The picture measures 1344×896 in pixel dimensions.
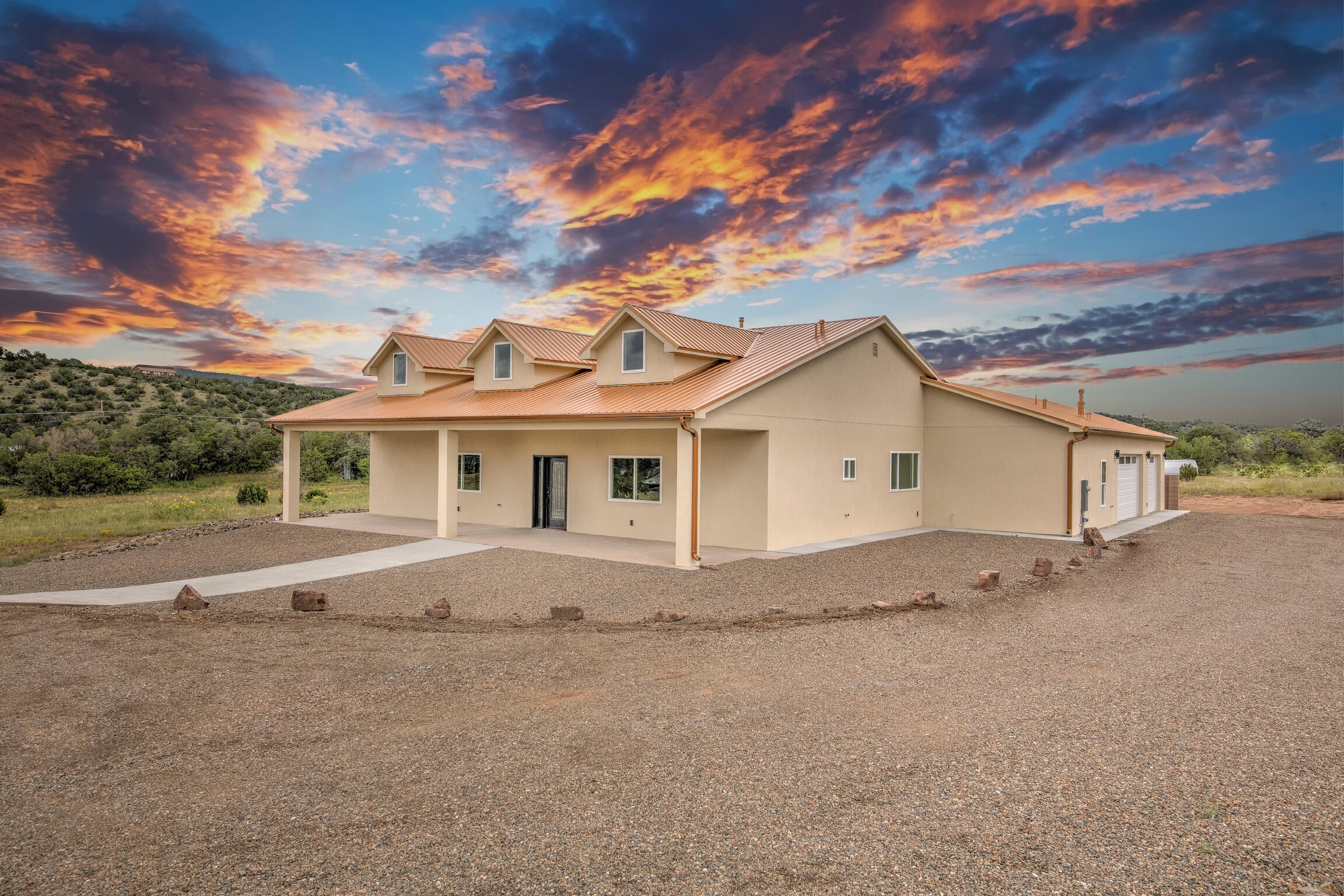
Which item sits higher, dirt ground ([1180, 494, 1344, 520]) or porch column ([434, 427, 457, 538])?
porch column ([434, 427, 457, 538])

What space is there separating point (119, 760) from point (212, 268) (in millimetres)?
23634

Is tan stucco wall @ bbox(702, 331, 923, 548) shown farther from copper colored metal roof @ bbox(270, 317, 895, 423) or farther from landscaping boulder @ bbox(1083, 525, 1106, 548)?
landscaping boulder @ bbox(1083, 525, 1106, 548)

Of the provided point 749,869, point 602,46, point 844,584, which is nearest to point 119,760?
point 749,869

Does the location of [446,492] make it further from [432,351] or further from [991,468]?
[991,468]

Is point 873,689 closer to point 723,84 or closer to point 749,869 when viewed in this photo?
point 749,869

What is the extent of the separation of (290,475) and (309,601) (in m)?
12.3

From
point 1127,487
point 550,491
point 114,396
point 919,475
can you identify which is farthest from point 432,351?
point 114,396

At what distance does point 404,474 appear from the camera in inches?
827

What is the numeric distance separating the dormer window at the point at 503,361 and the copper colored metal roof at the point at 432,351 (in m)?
1.81

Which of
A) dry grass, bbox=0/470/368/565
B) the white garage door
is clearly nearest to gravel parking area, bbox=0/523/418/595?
dry grass, bbox=0/470/368/565

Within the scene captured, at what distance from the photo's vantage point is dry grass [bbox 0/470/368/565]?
16.9 metres

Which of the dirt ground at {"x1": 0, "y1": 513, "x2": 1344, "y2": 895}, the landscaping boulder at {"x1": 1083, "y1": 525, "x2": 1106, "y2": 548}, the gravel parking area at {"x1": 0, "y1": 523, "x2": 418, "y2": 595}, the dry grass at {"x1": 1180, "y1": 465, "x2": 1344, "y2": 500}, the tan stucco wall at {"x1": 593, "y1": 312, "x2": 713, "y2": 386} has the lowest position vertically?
the gravel parking area at {"x1": 0, "y1": 523, "x2": 418, "y2": 595}

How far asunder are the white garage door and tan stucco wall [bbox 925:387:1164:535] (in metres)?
0.56

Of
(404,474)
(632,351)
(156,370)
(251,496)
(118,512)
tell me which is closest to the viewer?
(632,351)
